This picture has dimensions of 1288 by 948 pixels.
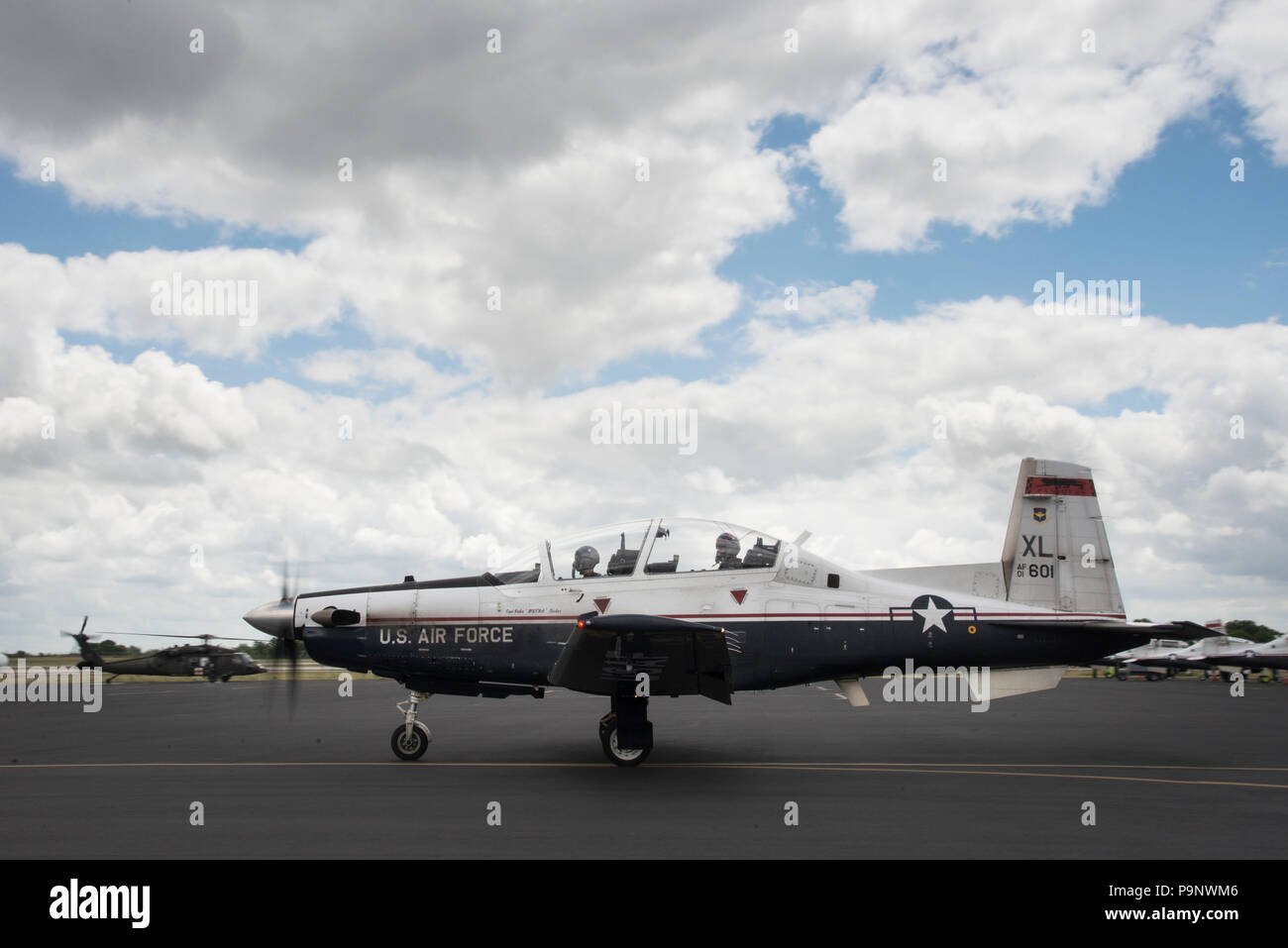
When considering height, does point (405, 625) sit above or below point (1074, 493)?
below

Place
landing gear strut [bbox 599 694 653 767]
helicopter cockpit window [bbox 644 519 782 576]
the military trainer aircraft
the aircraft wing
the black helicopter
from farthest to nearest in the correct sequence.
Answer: the military trainer aircraft → the black helicopter → helicopter cockpit window [bbox 644 519 782 576] → landing gear strut [bbox 599 694 653 767] → the aircraft wing

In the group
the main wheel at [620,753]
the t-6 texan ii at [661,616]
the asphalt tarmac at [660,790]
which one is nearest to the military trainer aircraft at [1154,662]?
the asphalt tarmac at [660,790]

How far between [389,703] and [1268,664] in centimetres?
2927

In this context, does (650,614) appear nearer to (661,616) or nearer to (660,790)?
(661,616)

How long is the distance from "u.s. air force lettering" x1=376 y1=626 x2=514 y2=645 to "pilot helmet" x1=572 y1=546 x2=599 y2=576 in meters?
1.05

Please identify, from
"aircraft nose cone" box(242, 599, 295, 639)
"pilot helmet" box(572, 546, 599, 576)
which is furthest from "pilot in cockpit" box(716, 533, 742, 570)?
"aircraft nose cone" box(242, 599, 295, 639)

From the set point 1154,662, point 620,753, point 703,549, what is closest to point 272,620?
point 620,753

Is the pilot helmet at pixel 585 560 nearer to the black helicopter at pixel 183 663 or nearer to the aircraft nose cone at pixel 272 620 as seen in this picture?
the aircraft nose cone at pixel 272 620

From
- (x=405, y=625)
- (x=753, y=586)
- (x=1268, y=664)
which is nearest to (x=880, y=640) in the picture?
(x=753, y=586)

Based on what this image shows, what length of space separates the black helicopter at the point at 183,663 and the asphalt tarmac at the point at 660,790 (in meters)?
11.9

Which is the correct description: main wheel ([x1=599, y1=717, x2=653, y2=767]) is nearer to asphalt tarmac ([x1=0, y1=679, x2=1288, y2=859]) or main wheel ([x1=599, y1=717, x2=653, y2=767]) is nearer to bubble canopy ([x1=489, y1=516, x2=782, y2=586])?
asphalt tarmac ([x1=0, y1=679, x2=1288, y2=859])

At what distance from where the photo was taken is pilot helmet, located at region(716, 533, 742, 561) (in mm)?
9859
